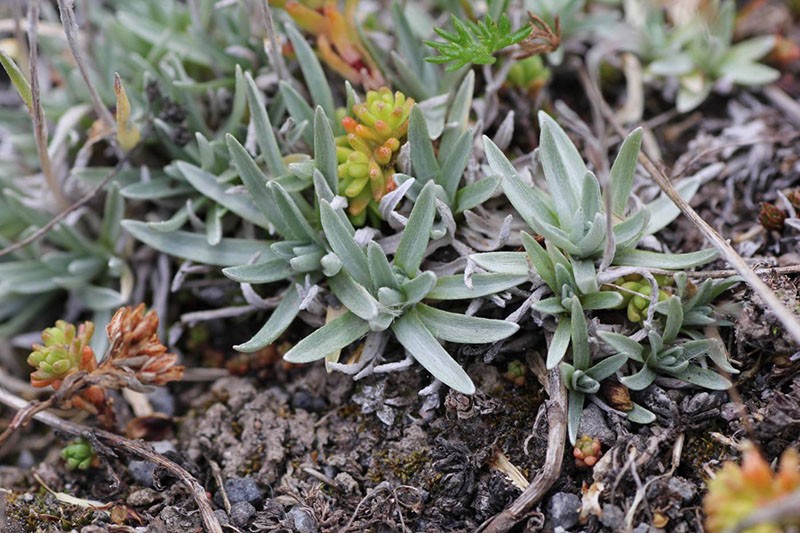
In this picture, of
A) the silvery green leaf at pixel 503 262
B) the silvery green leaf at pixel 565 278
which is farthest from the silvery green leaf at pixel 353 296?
the silvery green leaf at pixel 565 278

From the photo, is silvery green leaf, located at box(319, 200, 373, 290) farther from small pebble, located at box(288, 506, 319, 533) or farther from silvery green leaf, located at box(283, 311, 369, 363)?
small pebble, located at box(288, 506, 319, 533)

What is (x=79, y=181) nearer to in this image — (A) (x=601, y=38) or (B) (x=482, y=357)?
(B) (x=482, y=357)

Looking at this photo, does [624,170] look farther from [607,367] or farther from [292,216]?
[292,216]

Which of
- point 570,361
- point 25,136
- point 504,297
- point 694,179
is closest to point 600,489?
point 570,361

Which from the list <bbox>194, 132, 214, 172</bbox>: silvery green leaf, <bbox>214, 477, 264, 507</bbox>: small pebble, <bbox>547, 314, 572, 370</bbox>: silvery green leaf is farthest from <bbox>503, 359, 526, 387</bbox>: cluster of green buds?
<bbox>194, 132, 214, 172</bbox>: silvery green leaf

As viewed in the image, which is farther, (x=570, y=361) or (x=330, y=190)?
(x=330, y=190)

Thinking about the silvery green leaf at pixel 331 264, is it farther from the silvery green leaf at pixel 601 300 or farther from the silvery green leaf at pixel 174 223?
the silvery green leaf at pixel 601 300

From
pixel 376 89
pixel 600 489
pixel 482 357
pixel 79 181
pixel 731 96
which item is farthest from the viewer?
pixel 731 96
